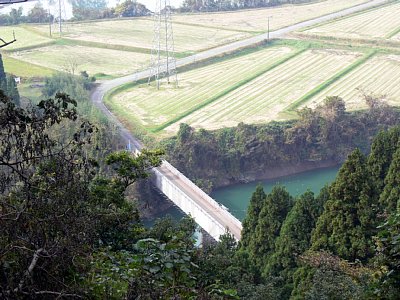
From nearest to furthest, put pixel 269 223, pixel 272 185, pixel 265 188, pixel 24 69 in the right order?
1. pixel 269 223
2. pixel 265 188
3. pixel 272 185
4. pixel 24 69

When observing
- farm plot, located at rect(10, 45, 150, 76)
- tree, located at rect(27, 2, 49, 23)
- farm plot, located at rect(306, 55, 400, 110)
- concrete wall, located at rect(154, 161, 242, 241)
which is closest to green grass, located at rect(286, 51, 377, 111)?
farm plot, located at rect(306, 55, 400, 110)

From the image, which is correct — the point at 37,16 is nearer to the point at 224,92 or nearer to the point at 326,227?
the point at 224,92

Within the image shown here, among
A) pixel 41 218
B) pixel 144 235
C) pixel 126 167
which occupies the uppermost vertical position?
pixel 41 218

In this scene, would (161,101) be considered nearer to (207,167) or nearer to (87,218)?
(207,167)

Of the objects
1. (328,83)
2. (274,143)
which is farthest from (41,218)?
(328,83)

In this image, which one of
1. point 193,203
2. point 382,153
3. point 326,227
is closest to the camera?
point 326,227

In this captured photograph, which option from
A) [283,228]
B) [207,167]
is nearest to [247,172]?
[207,167]
